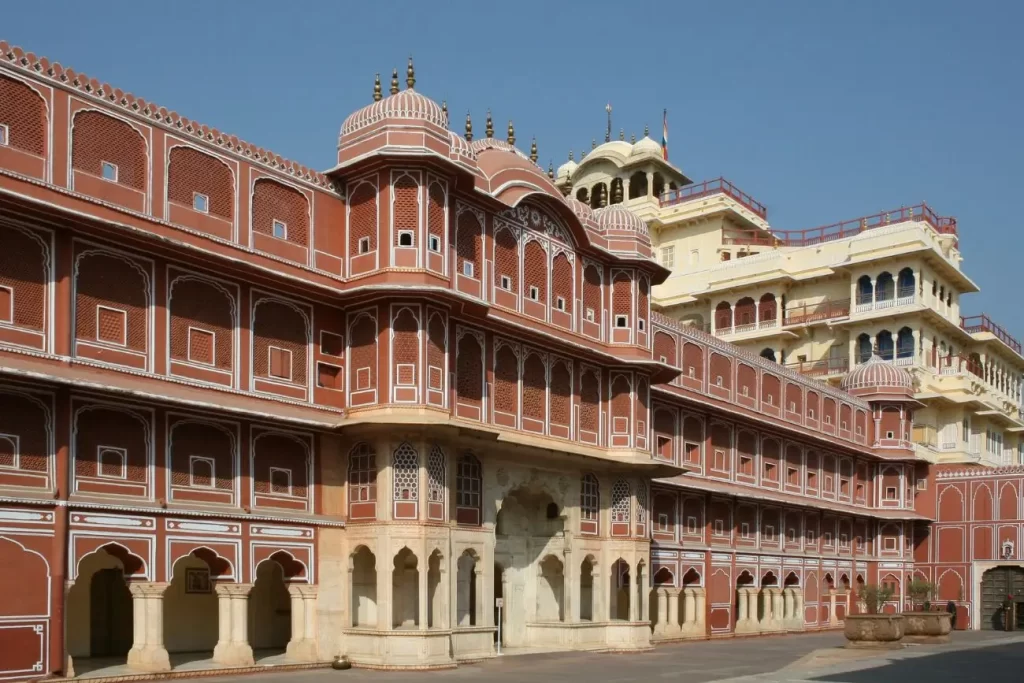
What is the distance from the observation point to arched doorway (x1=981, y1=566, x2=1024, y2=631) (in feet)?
193

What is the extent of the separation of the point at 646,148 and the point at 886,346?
725 inches

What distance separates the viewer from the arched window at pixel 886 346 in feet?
212

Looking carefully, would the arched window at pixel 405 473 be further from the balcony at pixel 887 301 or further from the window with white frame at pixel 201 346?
the balcony at pixel 887 301

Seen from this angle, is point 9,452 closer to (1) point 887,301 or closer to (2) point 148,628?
(2) point 148,628

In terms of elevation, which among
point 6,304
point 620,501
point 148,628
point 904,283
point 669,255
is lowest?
point 148,628

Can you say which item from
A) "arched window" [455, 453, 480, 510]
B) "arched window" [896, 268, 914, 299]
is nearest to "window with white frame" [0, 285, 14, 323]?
"arched window" [455, 453, 480, 510]

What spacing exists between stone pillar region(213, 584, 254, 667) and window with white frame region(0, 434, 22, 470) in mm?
5848

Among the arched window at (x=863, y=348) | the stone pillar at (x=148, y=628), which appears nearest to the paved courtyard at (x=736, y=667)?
the stone pillar at (x=148, y=628)

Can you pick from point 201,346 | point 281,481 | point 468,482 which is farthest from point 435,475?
point 201,346

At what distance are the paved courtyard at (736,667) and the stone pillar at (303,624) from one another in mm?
798

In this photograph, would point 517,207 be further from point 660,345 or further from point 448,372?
point 660,345

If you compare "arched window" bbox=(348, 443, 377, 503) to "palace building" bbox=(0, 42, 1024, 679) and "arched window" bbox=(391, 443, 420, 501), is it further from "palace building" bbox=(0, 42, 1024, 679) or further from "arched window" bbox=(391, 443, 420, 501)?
"arched window" bbox=(391, 443, 420, 501)

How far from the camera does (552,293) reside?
34.8 metres

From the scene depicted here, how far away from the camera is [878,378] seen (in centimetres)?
6109
